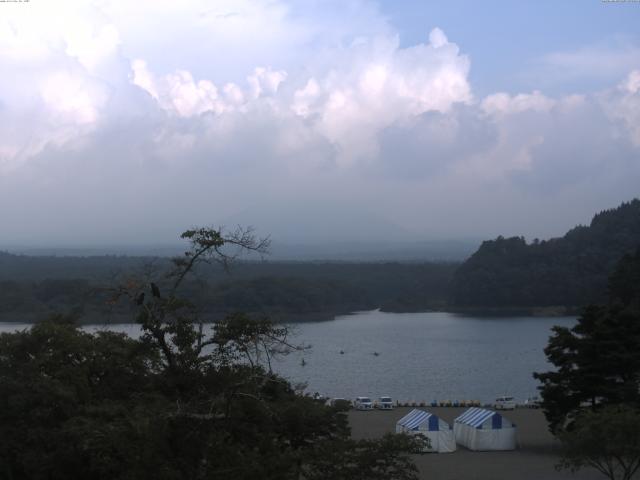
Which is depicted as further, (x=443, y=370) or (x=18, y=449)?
(x=443, y=370)

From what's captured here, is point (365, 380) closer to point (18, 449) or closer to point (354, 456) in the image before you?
point (18, 449)

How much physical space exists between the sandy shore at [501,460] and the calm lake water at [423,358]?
2.55 metres

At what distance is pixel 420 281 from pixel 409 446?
2623 inches

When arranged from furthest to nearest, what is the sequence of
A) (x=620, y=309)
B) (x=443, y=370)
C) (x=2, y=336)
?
1. (x=443, y=370)
2. (x=620, y=309)
3. (x=2, y=336)

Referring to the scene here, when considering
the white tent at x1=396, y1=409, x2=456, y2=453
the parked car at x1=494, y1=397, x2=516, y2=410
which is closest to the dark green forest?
the parked car at x1=494, y1=397, x2=516, y2=410

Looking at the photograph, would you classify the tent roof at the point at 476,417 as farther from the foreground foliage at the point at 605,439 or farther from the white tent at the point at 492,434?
the foreground foliage at the point at 605,439

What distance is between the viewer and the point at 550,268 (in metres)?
60.2

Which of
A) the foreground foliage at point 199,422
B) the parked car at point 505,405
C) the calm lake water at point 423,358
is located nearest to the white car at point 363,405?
the calm lake water at point 423,358

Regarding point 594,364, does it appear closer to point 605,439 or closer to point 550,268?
point 605,439

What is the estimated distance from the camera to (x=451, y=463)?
1335 cm

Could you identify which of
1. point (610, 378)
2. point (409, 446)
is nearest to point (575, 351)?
point (610, 378)

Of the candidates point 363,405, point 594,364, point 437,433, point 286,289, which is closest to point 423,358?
point 363,405

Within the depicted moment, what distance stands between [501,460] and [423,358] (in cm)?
2161

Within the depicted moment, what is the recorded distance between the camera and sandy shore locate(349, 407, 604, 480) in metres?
12.2
